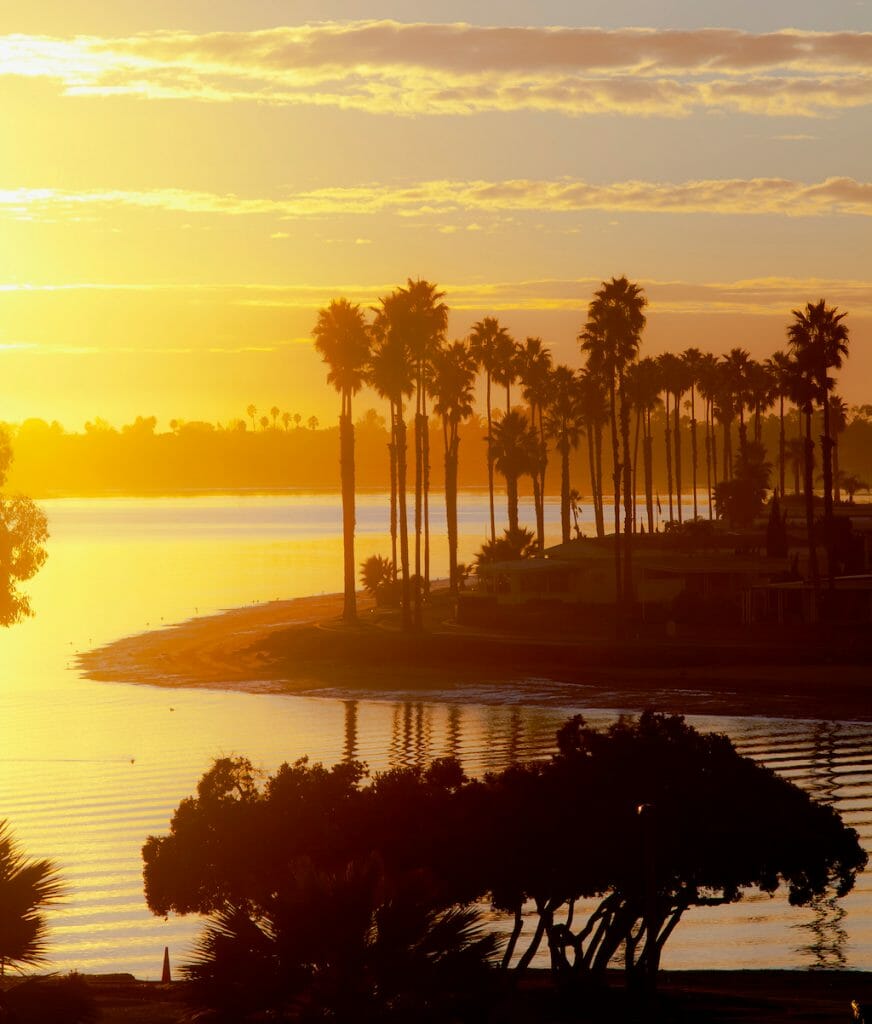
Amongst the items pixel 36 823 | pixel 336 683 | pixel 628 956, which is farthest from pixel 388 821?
pixel 336 683

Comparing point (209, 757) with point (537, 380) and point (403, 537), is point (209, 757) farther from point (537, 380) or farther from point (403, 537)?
point (537, 380)

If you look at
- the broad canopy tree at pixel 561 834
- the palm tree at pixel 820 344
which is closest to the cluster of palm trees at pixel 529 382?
the palm tree at pixel 820 344

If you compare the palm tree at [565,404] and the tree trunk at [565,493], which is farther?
the palm tree at [565,404]

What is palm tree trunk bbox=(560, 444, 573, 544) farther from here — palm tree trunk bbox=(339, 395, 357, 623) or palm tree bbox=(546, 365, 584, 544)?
palm tree trunk bbox=(339, 395, 357, 623)

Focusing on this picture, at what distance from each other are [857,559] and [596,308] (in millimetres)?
19657

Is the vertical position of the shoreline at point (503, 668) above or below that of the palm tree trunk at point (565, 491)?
below

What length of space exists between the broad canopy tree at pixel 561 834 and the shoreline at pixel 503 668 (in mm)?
36705

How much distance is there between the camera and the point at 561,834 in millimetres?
26188

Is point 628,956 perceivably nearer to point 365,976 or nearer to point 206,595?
point 365,976

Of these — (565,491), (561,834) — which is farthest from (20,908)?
(565,491)

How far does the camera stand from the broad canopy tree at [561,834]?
2597 cm

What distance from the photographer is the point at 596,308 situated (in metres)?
85.9

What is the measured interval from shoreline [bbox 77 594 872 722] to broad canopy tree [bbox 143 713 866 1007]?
120ft

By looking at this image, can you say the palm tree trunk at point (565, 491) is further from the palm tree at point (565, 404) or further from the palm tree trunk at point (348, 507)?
the palm tree trunk at point (348, 507)
